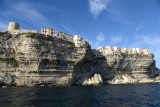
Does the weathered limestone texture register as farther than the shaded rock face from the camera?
Yes

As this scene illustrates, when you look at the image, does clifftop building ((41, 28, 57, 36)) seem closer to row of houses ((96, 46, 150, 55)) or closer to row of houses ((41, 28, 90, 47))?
row of houses ((41, 28, 90, 47))

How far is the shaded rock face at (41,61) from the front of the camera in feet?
136

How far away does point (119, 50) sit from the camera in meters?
81.0

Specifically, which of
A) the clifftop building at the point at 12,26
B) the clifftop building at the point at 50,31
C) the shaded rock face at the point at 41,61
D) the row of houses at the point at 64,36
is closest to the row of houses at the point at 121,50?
the row of houses at the point at 64,36

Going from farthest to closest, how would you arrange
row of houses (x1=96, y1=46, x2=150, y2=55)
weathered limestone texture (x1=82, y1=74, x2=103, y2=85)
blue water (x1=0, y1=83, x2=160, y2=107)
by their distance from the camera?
1. row of houses (x1=96, y1=46, x2=150, y2=55)
2. weathered limestone texture (x1=82, y1=74, x2=103, y2=85)
3. blue water (x1=0, y1=83, x2=160, y2=107)

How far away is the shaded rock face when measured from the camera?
136 feet

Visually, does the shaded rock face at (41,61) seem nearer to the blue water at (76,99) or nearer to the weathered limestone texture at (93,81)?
the weathered limestone texture at (93,81)

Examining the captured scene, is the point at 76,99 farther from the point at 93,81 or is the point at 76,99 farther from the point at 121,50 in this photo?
the point at 121,50

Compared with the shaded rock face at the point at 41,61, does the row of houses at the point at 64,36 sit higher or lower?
higher

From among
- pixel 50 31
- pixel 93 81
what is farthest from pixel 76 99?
pixel 50 31

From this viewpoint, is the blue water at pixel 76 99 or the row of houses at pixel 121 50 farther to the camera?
the row of houses at pixel 121 50

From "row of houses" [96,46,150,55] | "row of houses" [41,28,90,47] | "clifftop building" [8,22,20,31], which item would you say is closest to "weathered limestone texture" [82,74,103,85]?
"row of houses" [41,28,90,47]

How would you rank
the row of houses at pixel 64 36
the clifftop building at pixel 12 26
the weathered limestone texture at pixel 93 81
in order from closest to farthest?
the clifftop building at pixel 12 26
the weathered limestone texture at pixel 93 81
the row of houses at pixel 64 36

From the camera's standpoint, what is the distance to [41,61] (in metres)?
43.9
